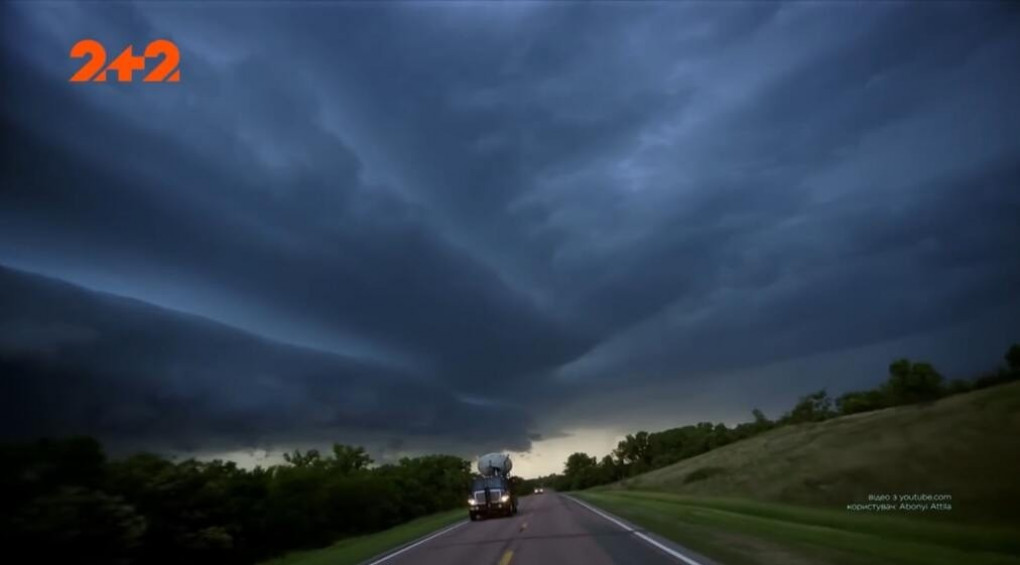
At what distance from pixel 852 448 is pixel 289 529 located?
108ft

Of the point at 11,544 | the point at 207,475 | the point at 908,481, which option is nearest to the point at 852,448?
the point at 908,481

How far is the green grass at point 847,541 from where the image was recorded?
52.8ft

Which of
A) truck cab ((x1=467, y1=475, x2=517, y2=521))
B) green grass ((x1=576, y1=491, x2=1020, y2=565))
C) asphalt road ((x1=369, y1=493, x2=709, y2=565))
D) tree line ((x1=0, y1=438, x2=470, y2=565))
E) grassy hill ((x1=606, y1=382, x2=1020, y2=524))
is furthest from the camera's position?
truck cab ((x1=467, y1=475, x2=517, y2=521))

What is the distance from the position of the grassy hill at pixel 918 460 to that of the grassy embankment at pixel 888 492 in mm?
54

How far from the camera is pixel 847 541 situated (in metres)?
19.5

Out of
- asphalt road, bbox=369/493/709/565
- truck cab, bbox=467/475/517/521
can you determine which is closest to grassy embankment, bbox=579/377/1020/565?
asphalt road, bbox=369/493/709/565

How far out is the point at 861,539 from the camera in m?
19.9

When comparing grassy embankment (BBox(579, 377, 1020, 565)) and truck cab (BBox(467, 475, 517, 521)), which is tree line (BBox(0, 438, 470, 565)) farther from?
grassy embankment (BBox(579, 377, 1020, 565))

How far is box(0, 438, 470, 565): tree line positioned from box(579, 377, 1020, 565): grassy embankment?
640 inches

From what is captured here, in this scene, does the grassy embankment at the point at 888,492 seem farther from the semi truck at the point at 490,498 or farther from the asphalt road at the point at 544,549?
the semi truck at the point at 490,498

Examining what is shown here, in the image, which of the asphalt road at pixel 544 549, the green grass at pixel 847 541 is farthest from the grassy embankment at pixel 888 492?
the asphalt road at pixel 544 549

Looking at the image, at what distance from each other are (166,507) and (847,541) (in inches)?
1047

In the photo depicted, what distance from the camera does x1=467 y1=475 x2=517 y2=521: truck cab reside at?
49188 millimetres

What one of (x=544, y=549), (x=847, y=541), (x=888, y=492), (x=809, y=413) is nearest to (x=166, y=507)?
(x=544, y=549)
